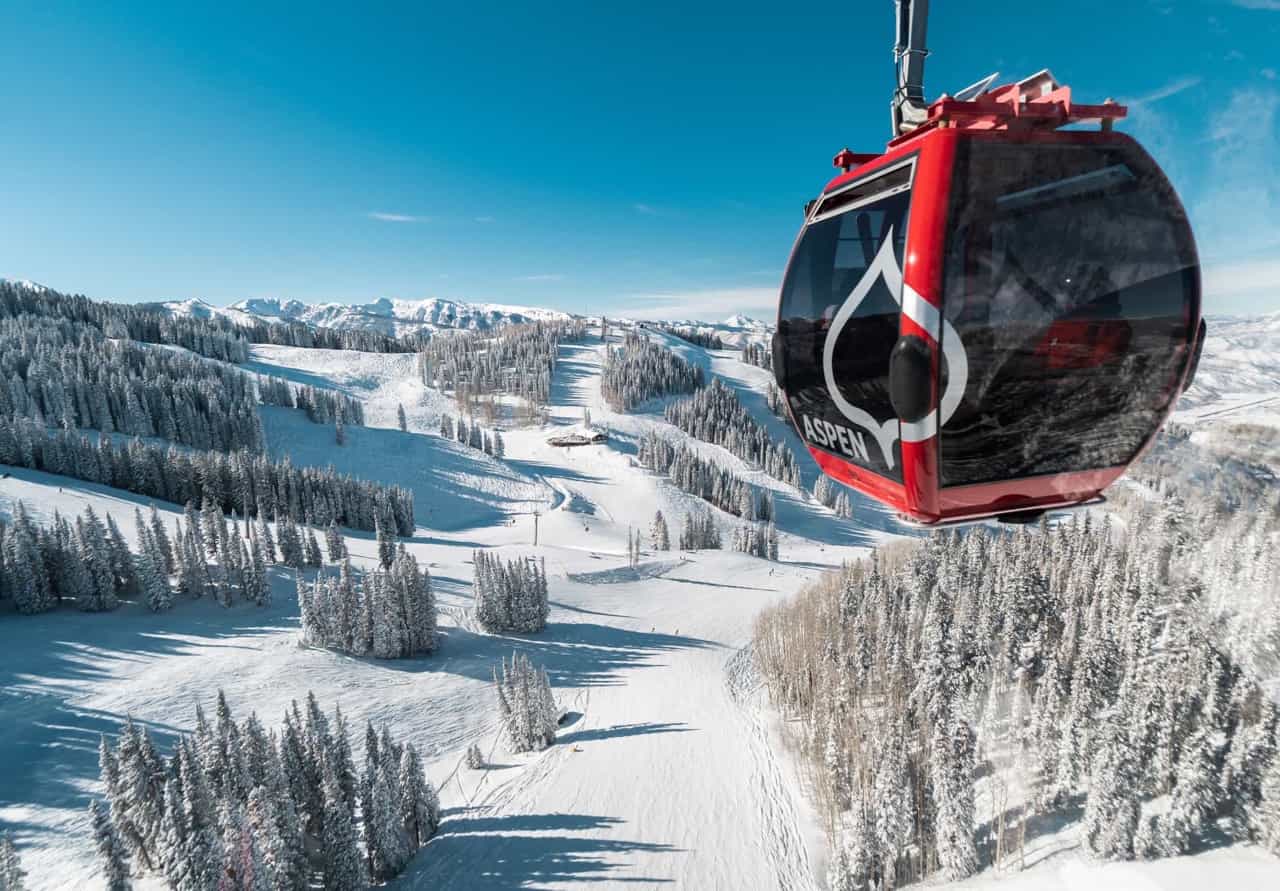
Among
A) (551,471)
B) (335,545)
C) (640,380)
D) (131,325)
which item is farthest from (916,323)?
(131,325)

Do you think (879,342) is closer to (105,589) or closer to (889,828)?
(889,828)

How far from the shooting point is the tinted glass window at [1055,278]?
373 cm

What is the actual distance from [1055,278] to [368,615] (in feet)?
211

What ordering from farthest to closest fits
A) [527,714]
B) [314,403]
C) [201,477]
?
[314,403] → [201,477] → [527,714]

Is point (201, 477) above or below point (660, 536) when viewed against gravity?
above

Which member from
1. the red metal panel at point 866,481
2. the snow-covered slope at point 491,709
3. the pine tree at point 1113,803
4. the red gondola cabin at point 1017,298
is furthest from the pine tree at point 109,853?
the pine tree at point 1113,803

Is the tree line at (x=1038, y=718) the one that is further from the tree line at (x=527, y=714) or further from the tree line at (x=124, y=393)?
the tree line at (x=124, y=393)

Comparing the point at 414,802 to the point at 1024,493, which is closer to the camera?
the point at 1024,493

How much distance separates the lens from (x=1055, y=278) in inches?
147

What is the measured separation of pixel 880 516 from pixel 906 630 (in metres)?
85.8

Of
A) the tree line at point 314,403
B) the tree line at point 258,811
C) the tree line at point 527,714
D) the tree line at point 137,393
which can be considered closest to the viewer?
the tree line at point 258,811

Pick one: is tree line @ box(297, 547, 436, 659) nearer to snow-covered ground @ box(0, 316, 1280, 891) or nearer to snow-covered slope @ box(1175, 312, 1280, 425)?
snow-covered ground @ box(0, 316, 1280, 891)

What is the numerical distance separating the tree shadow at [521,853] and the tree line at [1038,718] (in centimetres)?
1418

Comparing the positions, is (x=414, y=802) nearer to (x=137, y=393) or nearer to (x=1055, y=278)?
(x=1055, y=278)
